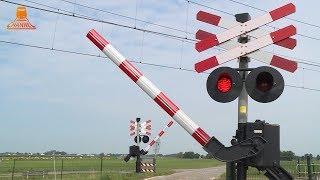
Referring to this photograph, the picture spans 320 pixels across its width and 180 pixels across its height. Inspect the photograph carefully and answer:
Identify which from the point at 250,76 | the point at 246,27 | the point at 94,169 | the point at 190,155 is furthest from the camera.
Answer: the point at 190,155

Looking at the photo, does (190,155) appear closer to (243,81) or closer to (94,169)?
(94,169)

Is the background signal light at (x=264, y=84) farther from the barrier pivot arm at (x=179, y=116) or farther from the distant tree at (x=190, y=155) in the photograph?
the distant tree at (x=190, y=155)

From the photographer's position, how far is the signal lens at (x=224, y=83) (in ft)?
17.0

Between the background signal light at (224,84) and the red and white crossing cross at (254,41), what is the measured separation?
27cm

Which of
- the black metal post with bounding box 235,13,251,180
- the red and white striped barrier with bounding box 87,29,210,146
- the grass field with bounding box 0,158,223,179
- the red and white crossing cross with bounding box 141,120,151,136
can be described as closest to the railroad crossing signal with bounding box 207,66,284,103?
the black metal post with bounding box 235,13,251,180

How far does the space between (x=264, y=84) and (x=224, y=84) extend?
1.27ft

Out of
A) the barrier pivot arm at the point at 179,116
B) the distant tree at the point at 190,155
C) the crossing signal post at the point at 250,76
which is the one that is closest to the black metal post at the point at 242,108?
the crossing signal post at the point at 250,76

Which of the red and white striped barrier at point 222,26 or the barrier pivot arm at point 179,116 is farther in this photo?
the red and white striped barrier at point 222,26

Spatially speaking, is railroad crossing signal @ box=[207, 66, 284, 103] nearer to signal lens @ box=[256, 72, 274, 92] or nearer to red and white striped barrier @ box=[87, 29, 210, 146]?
signal lens @ box=[256, 72, 274, 92]

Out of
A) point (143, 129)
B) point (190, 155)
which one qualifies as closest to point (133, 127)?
point (143, 129)

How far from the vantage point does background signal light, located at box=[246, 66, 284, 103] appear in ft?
16.6

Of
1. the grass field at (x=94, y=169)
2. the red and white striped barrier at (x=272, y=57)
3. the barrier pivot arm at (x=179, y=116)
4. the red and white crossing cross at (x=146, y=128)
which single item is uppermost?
the red and white crossing cross at (x=146, y=128)

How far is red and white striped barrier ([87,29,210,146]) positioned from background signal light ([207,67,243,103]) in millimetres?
360

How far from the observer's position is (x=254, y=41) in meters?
5.37
